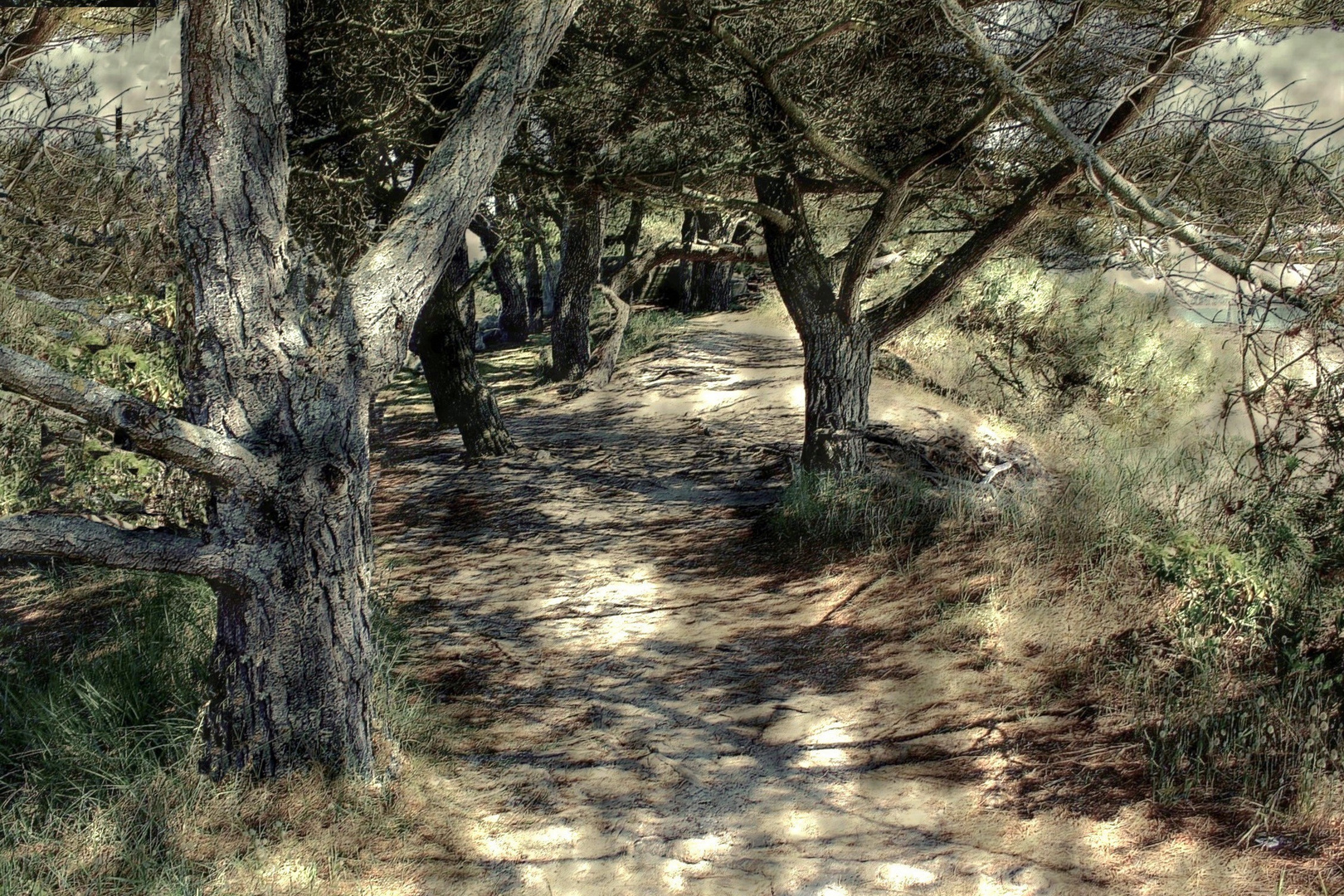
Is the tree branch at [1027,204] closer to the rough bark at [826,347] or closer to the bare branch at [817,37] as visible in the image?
the rough bark at [826,347]

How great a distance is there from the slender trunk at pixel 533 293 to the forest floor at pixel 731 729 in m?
→ 12.9

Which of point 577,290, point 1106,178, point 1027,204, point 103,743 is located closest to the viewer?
point 103,743

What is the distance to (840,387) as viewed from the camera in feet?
26.2

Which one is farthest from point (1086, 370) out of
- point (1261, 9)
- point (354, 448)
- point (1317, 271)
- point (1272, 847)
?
A: point (354, 448)


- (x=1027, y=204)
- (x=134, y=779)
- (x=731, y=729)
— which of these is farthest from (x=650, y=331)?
(x=134, y=779)

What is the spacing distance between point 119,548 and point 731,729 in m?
2.92

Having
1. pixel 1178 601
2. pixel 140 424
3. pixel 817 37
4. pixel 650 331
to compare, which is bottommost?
pixel 1178 601

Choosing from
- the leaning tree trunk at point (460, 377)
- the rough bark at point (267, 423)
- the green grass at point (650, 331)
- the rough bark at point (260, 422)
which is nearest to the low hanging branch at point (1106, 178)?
the rough bark at point (267, 423)

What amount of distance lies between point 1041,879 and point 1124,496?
2.93 m

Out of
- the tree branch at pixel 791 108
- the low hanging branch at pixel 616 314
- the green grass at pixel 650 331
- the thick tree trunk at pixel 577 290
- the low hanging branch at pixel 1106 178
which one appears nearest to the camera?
the low hanging branch at pixel 1106 178

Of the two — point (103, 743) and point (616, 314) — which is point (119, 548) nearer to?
point (103, 743)

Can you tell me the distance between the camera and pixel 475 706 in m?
5.32

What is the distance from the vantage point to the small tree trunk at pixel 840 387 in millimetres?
7949

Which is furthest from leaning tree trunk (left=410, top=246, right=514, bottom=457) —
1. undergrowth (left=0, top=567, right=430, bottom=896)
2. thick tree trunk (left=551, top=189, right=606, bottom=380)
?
undergrowth (left=0, top=567, right=430, bottom=896)
